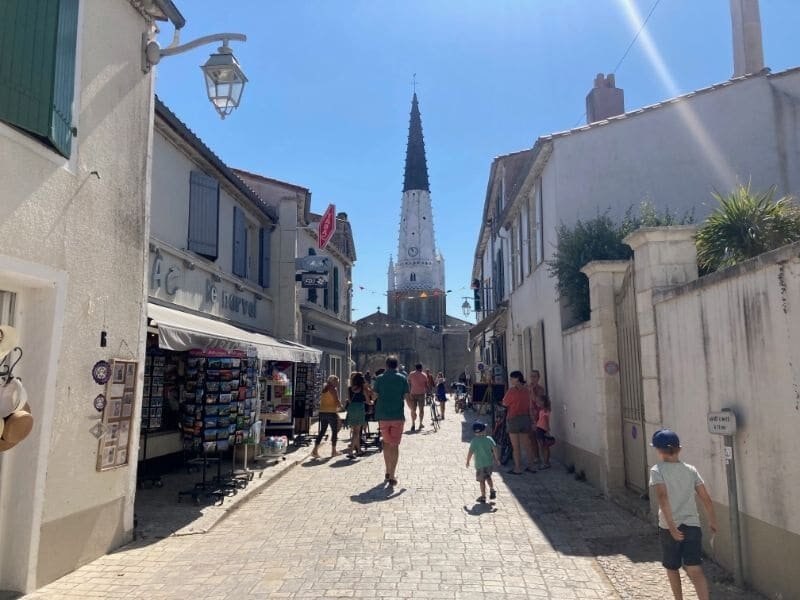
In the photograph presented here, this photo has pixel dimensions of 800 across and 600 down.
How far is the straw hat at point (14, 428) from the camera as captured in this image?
4.37m

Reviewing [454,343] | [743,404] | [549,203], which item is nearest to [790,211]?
[743,404]

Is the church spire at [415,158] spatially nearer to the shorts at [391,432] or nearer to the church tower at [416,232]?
the church tower at [416,232]

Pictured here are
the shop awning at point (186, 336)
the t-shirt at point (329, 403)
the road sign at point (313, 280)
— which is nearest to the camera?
the shop awning at point (186, 336)

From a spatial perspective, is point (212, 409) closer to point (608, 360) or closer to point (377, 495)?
point (377, 495)

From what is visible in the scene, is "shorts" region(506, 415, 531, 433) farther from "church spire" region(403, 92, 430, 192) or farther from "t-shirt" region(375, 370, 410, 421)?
"church spire" region(403, 92, 430, 192)

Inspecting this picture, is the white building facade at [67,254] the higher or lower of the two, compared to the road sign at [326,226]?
lower

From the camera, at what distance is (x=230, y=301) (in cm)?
1237

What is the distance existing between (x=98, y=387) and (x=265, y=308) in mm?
8966

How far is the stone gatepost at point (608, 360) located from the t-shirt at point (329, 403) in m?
5.07

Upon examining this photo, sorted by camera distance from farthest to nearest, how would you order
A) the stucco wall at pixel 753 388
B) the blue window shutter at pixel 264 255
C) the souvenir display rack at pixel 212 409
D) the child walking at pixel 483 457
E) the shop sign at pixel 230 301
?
1. the blue window shutter at pixel 264 255
2. the shop sign at pixel 230 301
3. the souvenir display rack at pixel 212 409
4. the child walking at pixel 483 457
5. the stucco wall at pixel 753 388

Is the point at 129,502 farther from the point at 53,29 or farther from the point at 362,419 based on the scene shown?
the point at 362,419

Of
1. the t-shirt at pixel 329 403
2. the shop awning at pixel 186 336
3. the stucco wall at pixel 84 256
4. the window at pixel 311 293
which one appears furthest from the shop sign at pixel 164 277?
the window at pixel 311 293

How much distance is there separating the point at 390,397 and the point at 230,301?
4.36 m

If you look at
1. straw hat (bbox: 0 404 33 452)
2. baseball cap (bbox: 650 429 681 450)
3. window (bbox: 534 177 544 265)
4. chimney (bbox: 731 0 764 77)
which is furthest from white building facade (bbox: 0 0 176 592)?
chimney (bbox: 731 0 764 77)
